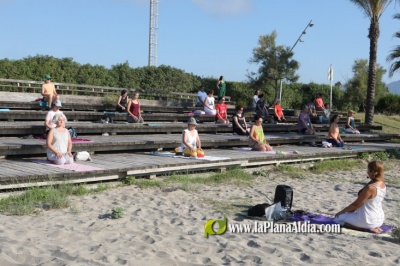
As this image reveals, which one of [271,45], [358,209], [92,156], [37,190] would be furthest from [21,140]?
[271,45]

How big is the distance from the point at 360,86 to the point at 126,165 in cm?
3501

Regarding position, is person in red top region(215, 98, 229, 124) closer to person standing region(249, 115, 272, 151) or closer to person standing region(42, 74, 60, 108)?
person standing region(249, 115, 272, 151)

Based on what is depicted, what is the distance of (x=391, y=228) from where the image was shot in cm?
762

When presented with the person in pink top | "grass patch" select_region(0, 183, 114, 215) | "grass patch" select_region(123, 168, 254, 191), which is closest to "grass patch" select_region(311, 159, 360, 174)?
"grass patch" select_region(123, 168, 254, 191)

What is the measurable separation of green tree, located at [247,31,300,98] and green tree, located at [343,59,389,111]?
32.3 ft

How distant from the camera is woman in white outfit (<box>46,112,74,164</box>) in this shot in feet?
33.1

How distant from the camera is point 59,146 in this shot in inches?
404

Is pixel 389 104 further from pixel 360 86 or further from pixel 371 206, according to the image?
pixel 371 206

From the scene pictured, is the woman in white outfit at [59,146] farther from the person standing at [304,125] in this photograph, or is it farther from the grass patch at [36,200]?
the person standing at [304,125]

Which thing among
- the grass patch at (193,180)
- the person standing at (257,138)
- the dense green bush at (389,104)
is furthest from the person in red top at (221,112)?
the dense green bush at (389,104)

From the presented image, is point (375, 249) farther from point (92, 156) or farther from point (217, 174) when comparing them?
point (92, 156)

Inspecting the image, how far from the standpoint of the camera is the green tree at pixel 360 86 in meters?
42.2

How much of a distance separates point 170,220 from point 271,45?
2921cm

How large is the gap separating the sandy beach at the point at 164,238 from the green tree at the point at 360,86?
34.1 m
